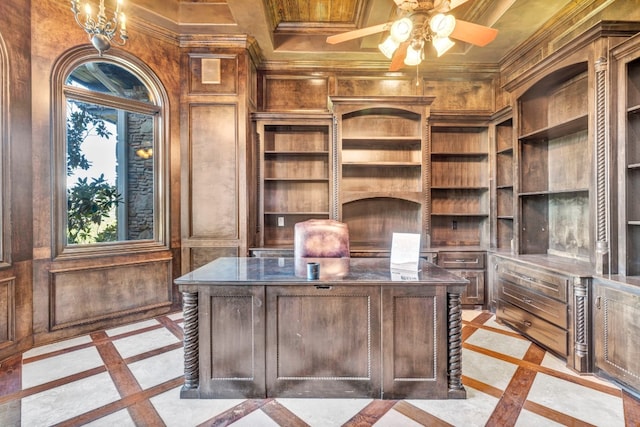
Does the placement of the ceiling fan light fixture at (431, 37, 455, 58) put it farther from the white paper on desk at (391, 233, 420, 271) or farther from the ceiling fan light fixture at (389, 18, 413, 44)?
the white paper on desk at (391, 233, 420, 271)

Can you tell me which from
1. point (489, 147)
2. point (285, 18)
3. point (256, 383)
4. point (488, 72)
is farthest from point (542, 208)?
point (285, 18)

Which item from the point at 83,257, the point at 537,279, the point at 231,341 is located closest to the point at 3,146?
the point at 83,257

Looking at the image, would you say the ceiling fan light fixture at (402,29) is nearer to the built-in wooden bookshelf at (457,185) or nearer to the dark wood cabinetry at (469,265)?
the built-in wooden bookshelf at (457,185)

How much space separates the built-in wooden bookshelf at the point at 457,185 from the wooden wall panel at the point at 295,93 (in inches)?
62.5

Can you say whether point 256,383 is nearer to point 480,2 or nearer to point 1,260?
point 1,260

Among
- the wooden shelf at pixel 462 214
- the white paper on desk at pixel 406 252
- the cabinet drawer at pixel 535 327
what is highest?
the wooden shelf at pixel 462 214

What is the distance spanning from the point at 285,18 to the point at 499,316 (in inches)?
164

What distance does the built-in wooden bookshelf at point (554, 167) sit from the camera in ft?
9.25

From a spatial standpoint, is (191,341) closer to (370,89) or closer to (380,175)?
(380,175)

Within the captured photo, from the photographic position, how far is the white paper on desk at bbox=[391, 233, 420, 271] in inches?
86.9

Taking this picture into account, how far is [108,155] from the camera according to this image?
328cm

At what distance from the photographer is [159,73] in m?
3.47

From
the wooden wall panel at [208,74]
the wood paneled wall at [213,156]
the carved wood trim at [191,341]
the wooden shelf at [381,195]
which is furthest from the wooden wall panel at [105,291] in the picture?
the wooden shelf at [381,195]

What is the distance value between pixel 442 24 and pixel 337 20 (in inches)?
83.7
